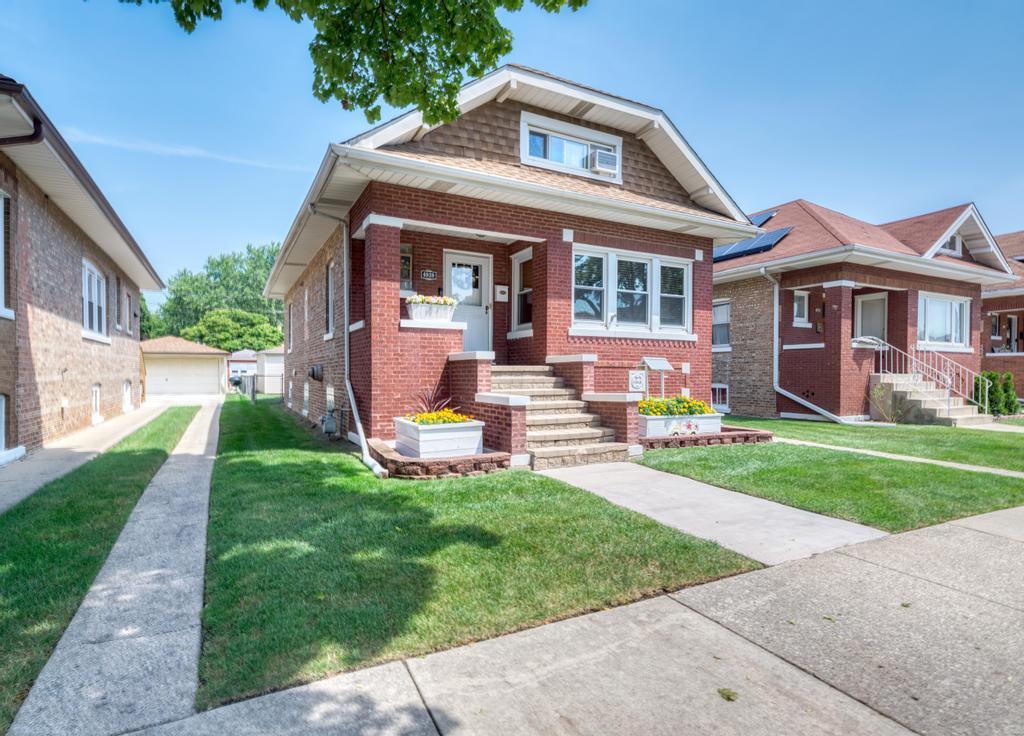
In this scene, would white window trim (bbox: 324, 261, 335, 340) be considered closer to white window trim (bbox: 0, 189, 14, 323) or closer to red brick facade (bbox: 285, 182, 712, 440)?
red brick facade (bbox: 285, 182, 712, 440)

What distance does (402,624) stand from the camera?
9.54ft

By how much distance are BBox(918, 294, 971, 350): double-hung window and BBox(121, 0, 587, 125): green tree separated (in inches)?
606

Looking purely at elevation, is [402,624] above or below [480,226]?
below

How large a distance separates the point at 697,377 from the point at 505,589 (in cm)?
894

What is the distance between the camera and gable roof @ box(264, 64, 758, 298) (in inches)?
312

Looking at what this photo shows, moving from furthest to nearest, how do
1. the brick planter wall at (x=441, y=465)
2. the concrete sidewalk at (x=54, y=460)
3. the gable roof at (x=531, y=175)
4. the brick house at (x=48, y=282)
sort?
the gable roof at (x=531, y=175)
the brick house at (x=48, y=282)
the brick planter wall at (x=441, y=465)
the concrete sidewalk at (x=54, y=460)

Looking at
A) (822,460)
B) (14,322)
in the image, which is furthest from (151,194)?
(822,460)

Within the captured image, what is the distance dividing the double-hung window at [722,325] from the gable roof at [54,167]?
15.5 meters

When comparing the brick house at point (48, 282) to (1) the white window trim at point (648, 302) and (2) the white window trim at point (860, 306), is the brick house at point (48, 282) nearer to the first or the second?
(1) the white window trim at point (648, 302)

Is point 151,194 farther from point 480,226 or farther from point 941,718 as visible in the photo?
point 941,718

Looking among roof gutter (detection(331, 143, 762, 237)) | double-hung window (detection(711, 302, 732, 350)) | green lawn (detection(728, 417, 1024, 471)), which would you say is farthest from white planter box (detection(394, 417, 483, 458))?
double-hung window (detection(711, 302, 732, 350))

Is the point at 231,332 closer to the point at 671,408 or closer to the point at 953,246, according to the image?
the point at 671,408

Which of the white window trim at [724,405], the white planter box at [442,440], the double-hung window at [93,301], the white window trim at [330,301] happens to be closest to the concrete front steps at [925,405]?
the white window trim at [724,405]

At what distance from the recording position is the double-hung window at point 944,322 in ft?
50.4
